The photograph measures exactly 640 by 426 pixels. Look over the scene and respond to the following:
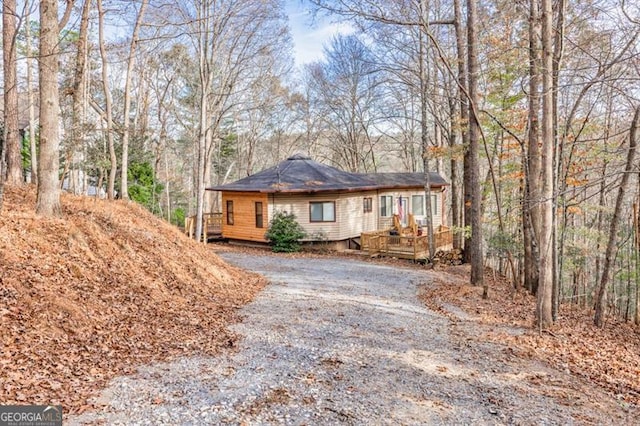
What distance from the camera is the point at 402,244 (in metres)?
16.8

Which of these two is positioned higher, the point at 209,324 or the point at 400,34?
the point at 400,34

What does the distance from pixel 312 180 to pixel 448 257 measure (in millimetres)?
7003

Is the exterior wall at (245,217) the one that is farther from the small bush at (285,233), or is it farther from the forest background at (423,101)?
the forest background at (423,101)

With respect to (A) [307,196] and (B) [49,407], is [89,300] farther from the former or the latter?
(A) [307,196]

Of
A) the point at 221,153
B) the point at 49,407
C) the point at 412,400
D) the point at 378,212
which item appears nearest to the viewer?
the point at 49,407

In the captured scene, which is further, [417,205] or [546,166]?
[417,205]

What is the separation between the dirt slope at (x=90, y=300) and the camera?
415cm

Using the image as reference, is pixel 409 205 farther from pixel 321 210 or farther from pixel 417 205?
pixel 321 210

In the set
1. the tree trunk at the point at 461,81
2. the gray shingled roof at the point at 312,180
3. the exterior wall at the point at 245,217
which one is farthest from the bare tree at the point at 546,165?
the exterior wall at the point at 245,217

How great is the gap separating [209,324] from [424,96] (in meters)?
9.79

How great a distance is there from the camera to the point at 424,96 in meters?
12.8

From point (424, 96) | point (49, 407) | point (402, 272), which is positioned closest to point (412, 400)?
point (49, 407)

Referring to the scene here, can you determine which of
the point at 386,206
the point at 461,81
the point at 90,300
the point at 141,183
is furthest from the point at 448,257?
the point at 141,183

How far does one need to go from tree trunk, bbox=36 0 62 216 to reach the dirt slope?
543mm
